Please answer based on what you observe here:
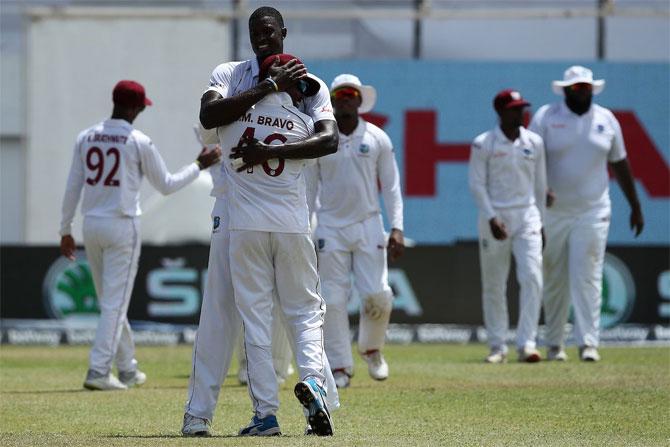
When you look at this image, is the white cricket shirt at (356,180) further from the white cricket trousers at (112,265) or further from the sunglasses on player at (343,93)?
the white cricket trousers at (112,265)

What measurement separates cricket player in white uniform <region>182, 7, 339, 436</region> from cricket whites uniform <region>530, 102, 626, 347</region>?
6135mm

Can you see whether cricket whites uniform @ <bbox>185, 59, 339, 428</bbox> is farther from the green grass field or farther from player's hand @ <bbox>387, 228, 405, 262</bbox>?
player's hand @ <bbox>387, 228, 405, 262</bbox>

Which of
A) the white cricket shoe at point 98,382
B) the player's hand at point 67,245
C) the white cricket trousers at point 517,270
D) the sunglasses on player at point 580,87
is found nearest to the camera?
the white cricket shoe at point 98,382

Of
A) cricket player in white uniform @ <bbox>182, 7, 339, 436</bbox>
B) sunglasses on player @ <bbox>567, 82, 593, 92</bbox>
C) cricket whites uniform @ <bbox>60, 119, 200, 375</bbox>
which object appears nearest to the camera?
cricket player in white uniform @ <bbox>182, 7, 339, 436</bbox>

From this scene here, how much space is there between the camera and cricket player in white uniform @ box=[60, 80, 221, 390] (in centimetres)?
1182

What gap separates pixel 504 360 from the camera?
14.3 meters

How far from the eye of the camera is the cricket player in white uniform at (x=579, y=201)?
560 inches

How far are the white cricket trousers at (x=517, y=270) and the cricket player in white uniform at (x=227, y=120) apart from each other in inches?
231

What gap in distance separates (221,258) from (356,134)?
3937 millimetres

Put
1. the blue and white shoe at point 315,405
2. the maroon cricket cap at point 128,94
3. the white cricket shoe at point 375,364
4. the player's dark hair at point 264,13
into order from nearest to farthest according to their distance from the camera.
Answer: the blue and white shoe at point 315,405 < the player's dark hair at point 264,13 < the maroon cricket cap at point 128,94 < the white cricket shoe at point 375,364

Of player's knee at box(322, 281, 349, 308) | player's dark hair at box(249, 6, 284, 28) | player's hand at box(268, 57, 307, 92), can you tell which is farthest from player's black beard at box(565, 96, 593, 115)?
player's hand at box(268, 57, 307, 92)

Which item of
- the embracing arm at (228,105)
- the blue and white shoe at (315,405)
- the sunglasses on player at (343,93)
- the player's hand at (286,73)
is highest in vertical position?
the player's hand at (286,73)

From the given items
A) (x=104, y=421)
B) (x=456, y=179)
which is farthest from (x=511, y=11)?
(x=104, y=421)

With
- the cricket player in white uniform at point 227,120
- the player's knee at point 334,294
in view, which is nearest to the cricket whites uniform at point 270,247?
the cricket player in white uniform at point 227,120
